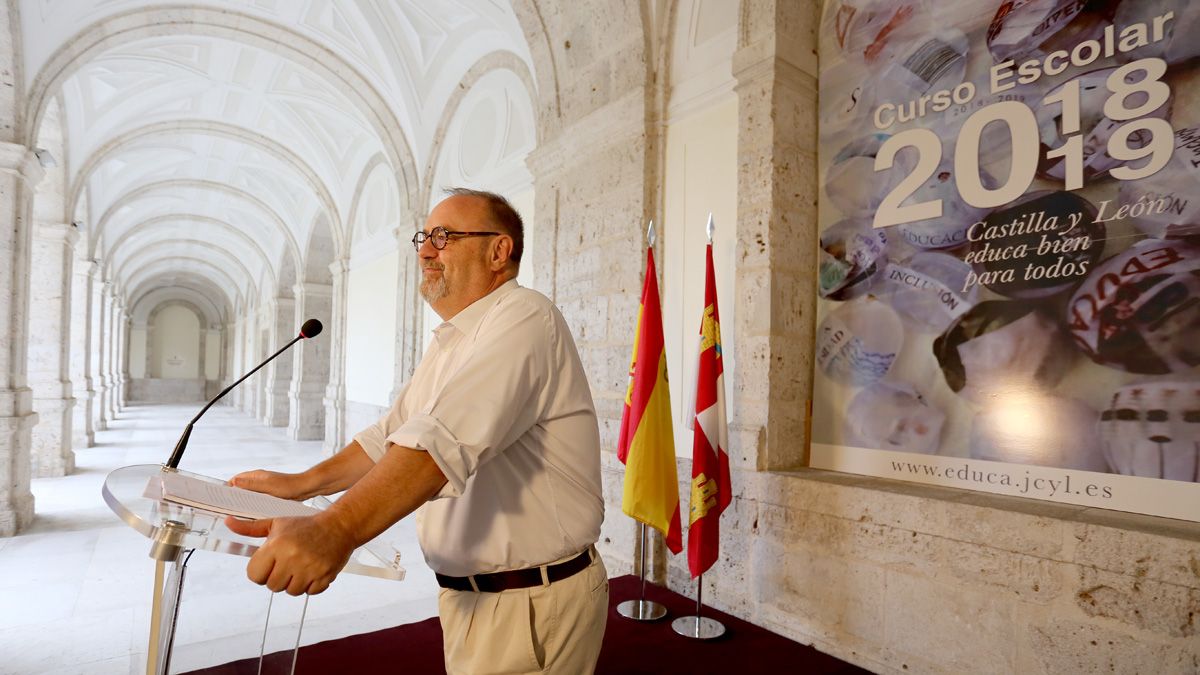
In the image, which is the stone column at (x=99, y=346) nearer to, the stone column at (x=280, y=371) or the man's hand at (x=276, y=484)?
the stone column at (x=280, y=371)

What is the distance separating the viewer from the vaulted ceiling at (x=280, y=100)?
6.32 m

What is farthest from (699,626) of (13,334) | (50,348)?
(50,348)

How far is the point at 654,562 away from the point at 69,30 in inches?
282

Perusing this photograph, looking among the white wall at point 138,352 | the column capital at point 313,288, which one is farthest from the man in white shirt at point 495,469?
the white wall at point 138,352

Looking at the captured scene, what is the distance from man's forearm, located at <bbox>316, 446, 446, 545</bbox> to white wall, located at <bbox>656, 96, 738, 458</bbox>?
105 inches

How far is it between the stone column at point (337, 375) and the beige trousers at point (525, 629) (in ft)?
32.4

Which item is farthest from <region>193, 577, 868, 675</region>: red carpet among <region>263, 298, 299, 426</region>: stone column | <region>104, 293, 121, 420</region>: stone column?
<region>104, 293, 121, 420</region>: stone column

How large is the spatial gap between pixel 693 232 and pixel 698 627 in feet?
7.47

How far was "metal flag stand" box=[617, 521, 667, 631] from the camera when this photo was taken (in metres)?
3.50

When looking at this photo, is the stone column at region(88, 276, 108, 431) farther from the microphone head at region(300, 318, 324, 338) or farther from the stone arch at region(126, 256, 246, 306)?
the microphone head at region(300, 318, 324, 338)

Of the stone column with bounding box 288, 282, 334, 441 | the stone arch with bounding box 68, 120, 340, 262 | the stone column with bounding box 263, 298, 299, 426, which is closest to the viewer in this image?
the stone arch with bounding box 68, 120, 340, 262

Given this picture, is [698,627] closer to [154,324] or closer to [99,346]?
[99,346]

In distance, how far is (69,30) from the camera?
608cm

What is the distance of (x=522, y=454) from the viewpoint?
1554 millimetres
